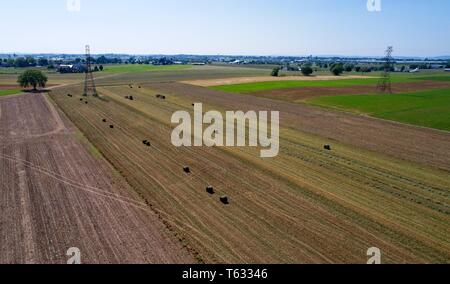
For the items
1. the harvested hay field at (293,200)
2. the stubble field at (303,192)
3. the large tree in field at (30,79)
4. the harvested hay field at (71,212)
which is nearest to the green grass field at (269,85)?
the large tree in field at (30,79)

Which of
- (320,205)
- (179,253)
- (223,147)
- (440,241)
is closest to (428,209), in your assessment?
(440,241)

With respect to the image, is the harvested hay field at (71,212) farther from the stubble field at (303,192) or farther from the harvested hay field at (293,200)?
the stubble field at (303,192)

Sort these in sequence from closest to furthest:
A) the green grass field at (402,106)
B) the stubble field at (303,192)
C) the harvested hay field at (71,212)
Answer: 1. the harvested hay field at (71,212)
2. the stubble field at (303,192)
3. the green grass field at (402,106)

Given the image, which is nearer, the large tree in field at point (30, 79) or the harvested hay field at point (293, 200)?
the harvested hay field at point (293, 200)

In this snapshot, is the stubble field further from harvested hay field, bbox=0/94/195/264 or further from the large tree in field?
the large tree in field

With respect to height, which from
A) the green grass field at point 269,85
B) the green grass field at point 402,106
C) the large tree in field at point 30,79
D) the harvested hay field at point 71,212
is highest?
the large tree in field at point 30,79

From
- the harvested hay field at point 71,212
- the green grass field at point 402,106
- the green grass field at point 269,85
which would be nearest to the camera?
the harvested hay field at point 71,212

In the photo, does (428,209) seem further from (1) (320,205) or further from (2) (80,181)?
(2) (80,181)
